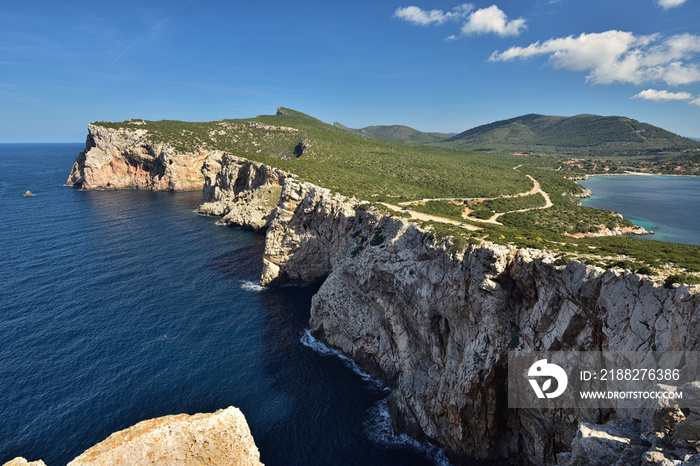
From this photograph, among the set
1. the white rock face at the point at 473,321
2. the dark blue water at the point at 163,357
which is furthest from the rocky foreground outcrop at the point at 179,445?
the white rock face at the point at 473,321

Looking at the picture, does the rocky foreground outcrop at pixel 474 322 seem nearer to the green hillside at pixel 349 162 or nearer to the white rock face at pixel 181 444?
the white rock face at pixel 181 444

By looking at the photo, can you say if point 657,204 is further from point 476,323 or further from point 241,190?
point 241,190

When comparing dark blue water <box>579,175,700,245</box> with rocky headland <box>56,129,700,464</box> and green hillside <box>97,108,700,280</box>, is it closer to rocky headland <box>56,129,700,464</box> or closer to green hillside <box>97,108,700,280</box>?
green hillside <box>97,108,700,280</box>

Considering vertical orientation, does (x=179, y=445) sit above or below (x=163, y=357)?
above

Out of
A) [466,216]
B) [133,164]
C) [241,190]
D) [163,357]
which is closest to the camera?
[163,357]

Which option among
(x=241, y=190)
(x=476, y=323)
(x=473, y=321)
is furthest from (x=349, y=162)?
(x=476, y=323)
